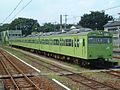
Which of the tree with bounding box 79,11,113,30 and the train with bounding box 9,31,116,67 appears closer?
the train with bounding box 9,31,116,67

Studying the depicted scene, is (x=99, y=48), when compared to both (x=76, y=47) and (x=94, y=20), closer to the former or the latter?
(x=76, y=47)

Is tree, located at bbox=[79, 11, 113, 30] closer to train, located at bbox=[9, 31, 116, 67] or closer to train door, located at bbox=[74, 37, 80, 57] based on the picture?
train, located at bbox=[9, 31, 116, 67]

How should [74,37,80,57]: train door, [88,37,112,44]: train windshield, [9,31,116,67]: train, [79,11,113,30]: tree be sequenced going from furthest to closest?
[79,11,113,30]: tree < [74,37,80,57]: train door < [88,37,112,44]: train windshield < [9,31,116,67]: train

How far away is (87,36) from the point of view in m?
22.1

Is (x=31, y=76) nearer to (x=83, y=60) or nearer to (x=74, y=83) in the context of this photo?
(x=74, y=83)

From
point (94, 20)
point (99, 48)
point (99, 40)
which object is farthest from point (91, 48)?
point (94, 20)

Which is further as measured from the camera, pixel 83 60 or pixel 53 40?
pixel 53 40

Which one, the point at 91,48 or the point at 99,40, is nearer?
the point at 91,48

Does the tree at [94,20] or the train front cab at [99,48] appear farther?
the tree at [94,20]

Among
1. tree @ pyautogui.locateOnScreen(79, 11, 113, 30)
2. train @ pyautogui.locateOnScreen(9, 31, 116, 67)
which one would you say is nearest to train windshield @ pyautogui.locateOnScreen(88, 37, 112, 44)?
train @ pyautogui.locateOnScreen(9, 31, 116, 67)

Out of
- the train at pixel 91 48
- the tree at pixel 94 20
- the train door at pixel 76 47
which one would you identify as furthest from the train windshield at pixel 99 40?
the tree at pixel 94 20

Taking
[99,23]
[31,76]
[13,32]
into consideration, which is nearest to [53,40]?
[31,76]

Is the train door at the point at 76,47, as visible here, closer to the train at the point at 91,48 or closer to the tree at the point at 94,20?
the train at the point at 91,48

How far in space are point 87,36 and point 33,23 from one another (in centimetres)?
9759
